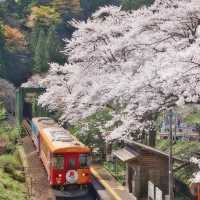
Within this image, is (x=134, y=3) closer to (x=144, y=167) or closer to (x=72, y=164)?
(x=144, y=167)

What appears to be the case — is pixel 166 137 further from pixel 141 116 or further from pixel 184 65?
pixel 184 65

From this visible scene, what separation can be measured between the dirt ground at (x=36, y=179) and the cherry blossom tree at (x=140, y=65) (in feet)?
11.8

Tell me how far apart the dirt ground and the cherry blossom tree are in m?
3.59

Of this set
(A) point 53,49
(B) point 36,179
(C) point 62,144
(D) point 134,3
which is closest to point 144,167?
(C) point 62,144

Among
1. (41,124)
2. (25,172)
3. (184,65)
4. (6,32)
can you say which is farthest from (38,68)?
(184,65)

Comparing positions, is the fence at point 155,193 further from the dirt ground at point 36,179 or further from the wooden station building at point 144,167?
the dirt ground at point 36,179

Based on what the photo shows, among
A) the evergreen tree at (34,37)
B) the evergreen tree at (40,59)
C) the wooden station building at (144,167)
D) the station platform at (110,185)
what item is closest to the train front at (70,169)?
the station platform at (110,185)

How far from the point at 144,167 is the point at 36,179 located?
18.5ft

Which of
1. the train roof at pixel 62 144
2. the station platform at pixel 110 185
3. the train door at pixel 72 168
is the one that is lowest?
the station platform at pixel 110 185

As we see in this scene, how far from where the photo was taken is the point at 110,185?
22.1 m

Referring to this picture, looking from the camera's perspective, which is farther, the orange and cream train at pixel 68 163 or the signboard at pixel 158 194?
the orange and cream train at pixel 68 163

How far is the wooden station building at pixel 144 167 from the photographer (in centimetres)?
1884

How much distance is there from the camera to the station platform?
2005 centimetres

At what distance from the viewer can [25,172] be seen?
2273cm
